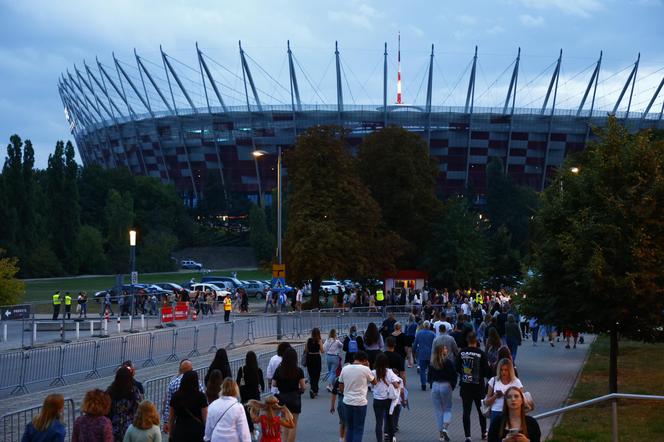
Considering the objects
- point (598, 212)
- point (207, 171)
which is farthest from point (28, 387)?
point (207, 171)

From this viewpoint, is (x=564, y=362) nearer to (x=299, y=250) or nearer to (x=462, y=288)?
(x=299, y=250)

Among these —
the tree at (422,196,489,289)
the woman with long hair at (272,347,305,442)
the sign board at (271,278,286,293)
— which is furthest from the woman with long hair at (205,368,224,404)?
the tree at (422,196,489,289)

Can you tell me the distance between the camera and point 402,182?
2205 inches

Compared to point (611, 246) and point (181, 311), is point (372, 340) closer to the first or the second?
point (611, 246)

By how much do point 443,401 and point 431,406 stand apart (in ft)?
12.0

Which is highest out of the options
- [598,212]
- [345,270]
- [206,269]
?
[598,212]

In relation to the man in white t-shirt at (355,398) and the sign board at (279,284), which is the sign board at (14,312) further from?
the man in white t-shirt at (355,398)

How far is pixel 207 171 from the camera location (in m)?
107

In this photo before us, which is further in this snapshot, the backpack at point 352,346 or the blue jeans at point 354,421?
the backpack at point 352,346

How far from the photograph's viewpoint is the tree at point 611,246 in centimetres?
1695

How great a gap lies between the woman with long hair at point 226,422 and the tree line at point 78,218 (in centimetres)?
5281

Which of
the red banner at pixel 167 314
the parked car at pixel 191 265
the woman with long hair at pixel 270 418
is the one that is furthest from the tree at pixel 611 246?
the parked car at pixel 191 265

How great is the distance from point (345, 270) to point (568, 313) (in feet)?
99.4

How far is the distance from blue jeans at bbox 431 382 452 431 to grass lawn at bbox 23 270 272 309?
39128mm
